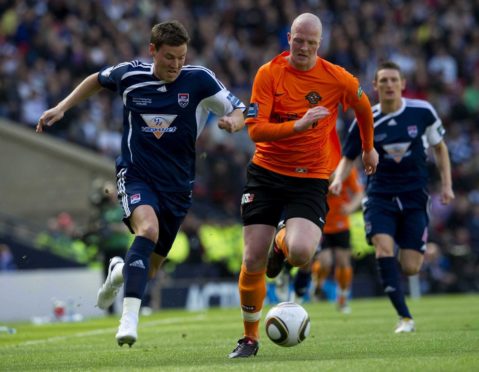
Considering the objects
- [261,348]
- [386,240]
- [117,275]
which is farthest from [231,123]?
[386,240]

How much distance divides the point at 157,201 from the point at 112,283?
42.6 inches

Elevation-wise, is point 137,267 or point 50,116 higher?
point 50,116

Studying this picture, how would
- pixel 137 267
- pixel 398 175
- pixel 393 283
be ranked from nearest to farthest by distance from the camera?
pixel 137 267, pixel 393 283, pixel 398 175

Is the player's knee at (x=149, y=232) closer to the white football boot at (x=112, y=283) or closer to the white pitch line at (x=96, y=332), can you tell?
the white football boot at (x=112, y=283)

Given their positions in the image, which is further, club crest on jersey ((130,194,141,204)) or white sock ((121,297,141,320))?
club crest on jersey ((130,194,141,204))

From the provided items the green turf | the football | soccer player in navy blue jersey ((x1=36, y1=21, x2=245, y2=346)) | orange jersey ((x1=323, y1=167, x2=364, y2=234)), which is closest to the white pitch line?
the green turf

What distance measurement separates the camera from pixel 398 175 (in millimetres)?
11703

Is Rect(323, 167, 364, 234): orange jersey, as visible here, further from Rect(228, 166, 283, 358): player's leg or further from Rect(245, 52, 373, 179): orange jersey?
Rect(228, 166, 283, 358): player's leg

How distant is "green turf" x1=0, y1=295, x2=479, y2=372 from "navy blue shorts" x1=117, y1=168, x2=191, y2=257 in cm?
96

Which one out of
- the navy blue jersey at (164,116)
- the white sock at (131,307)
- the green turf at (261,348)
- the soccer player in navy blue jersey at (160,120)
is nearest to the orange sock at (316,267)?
the green turf at (261,348)

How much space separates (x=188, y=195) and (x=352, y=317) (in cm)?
620

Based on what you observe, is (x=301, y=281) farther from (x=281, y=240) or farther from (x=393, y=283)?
(x=281, y=240)

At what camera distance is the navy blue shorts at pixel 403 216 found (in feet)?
38.1

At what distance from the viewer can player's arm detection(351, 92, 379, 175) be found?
357 inches
